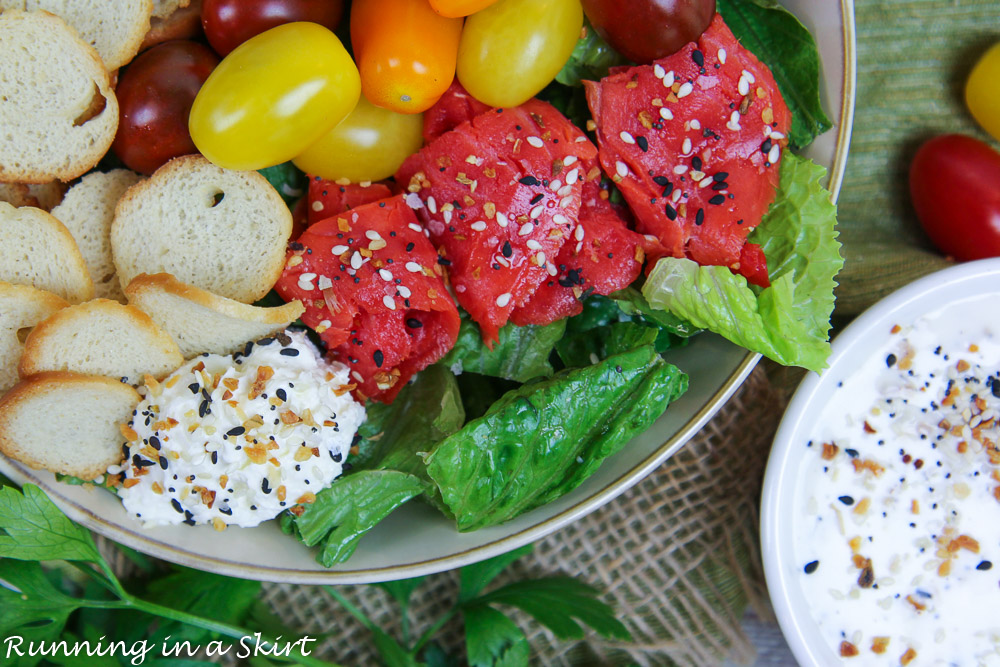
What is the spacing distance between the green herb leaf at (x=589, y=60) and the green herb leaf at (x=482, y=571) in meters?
0.98

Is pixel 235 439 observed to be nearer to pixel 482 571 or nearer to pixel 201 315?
pixel 201 315

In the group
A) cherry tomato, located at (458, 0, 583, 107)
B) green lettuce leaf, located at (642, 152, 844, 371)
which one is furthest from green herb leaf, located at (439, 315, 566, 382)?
cherry tomato, located at (458, 0, 583, 107)

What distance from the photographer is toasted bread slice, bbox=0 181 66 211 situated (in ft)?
4.65

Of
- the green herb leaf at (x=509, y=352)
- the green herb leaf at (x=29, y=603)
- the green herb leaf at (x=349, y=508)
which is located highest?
the green herb leaf at (x=509, y=352)

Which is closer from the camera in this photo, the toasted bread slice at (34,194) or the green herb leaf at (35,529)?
the green herb leaf at (35,529)

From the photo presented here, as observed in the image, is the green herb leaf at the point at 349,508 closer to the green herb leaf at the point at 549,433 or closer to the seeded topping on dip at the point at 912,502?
the green herb leaf at the point at 549,433

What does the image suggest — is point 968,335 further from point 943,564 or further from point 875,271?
point 943,564

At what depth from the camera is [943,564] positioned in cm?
156

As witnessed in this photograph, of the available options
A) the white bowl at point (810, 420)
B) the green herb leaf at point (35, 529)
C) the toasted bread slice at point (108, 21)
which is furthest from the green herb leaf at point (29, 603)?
the white bowl at point (810, 420)

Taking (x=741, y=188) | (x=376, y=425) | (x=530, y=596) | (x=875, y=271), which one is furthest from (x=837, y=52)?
(x=530, y=596)

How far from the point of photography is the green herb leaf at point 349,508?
1.37 m

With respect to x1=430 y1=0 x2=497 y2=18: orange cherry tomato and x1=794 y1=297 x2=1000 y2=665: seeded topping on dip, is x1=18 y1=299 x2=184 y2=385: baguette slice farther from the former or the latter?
x1=794 y1=297 x2=1000 y2=665: seeded topping on dip

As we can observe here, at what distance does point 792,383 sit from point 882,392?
20 cm

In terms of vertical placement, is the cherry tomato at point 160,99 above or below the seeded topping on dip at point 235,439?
above
